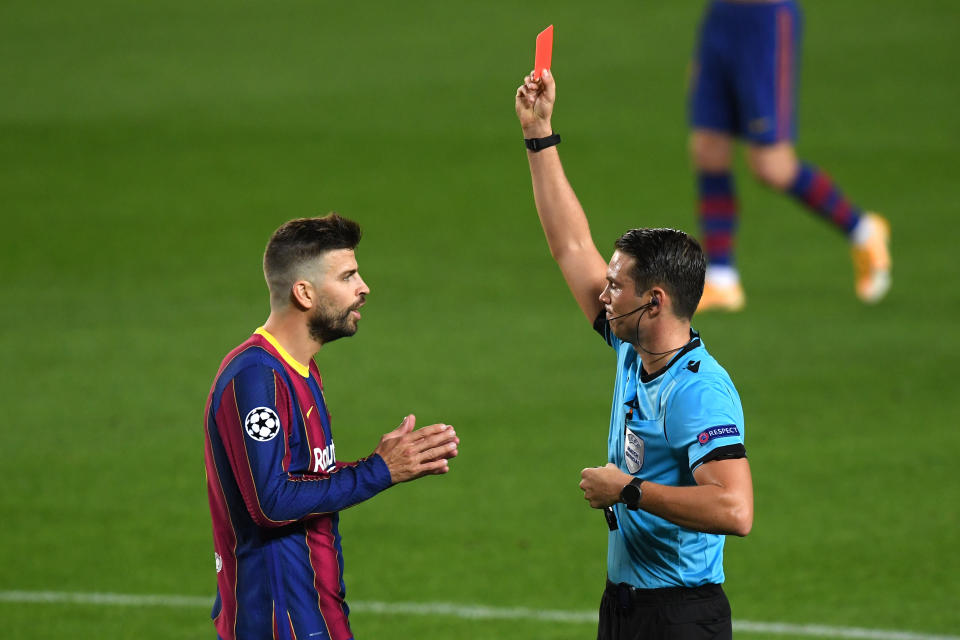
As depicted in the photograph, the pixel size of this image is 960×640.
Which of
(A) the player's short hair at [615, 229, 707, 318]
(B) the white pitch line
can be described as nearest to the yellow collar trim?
(A) the player's short hair at [615, 229, 707, 318]

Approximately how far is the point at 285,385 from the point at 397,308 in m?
7.64

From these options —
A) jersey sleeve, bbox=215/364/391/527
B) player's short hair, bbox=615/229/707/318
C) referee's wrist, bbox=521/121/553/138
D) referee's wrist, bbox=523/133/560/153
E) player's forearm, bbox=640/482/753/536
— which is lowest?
player's forearm, bbox=640/482/753/536

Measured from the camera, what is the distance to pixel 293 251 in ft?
13.7

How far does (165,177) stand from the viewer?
16.7 metres

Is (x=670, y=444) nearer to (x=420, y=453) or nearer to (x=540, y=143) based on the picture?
(x=420, y=453)

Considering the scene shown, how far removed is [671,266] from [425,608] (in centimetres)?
291

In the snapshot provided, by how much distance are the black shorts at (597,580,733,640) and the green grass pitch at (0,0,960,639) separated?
205 centimetres

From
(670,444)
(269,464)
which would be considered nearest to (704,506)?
(670,444)

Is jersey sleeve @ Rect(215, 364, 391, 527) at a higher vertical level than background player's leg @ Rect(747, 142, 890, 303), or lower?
lower

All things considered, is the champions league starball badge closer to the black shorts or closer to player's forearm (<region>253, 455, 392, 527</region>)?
player's forearm (<region>253, 455, 392, 527</region>)

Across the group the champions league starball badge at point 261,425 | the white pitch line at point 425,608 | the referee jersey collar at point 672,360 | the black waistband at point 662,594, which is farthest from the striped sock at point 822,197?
the champions league starball badge at point 261,425

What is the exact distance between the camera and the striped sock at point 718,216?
11.3 m

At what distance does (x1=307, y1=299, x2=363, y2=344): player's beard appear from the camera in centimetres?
422

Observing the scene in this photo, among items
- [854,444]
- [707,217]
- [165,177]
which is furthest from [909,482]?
[165,177]
